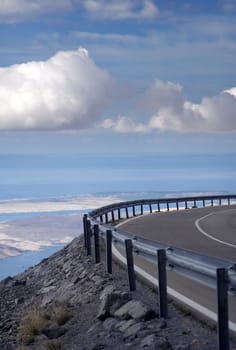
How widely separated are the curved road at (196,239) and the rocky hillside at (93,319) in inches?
23.7

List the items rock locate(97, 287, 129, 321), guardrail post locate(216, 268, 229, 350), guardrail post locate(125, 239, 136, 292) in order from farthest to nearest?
guardrail post locate(125, 239, 136, 292) < rock locate(97, 287, 129, 321) < guardrail post locate(216, 268, 229, 350)

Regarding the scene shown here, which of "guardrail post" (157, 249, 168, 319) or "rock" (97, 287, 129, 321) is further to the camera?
"rock" (97, 287, 129, 321)

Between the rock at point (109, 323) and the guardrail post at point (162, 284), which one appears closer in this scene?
the guardrail post at point (162, 284)

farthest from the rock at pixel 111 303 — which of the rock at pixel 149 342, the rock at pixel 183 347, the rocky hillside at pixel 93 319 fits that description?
the rock at pixel 183 347

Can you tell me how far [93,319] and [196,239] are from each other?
13476 mm

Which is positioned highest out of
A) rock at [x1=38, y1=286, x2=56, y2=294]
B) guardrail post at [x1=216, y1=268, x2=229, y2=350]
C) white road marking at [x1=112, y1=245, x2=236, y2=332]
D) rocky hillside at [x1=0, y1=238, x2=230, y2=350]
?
guardrail post at [x1=216, y1=268, x2=229, y2=350]

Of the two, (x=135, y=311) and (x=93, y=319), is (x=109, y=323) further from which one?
(x=93, y=319)

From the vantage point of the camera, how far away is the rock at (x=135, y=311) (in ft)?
40.4

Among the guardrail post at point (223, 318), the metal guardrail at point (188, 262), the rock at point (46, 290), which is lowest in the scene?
the rock at point (46, 290)

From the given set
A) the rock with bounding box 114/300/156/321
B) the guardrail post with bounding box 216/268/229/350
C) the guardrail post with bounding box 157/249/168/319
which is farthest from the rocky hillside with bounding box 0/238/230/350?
the guardrail post with bounding box 216/268/229/350

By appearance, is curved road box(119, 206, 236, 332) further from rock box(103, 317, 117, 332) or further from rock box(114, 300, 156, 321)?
rock box(103, 317, 117, 332)

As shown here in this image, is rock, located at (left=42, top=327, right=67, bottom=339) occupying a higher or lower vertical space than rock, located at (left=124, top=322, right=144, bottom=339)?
lower

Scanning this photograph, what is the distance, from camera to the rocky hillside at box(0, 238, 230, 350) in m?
11.4

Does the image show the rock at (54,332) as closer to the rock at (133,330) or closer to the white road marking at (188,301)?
the rock at (133,330)
